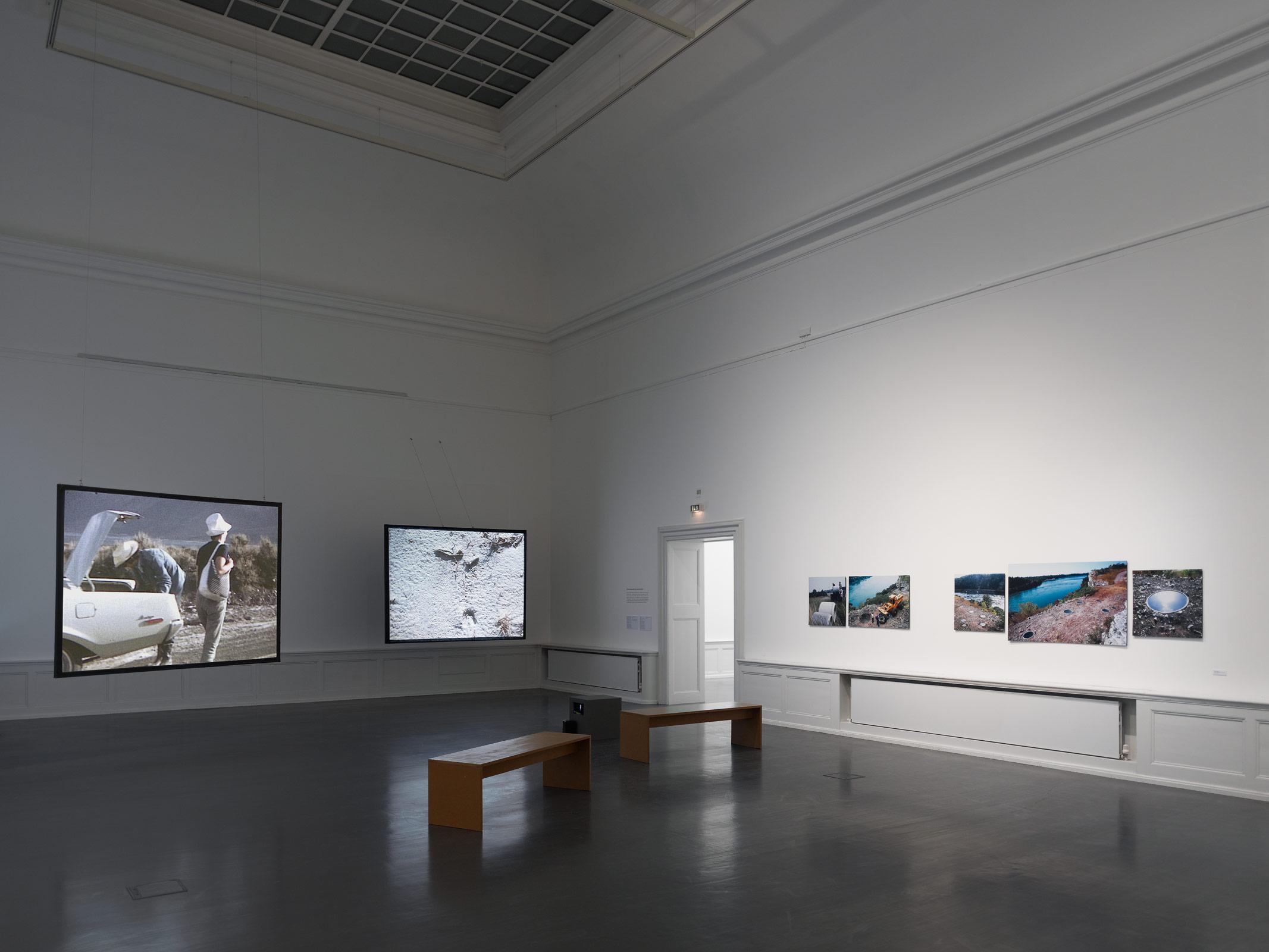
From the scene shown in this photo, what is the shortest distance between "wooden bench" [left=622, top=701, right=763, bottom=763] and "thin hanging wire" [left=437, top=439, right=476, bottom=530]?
7.72 metres

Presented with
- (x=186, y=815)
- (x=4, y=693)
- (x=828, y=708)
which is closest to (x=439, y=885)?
(x=186, y=815)

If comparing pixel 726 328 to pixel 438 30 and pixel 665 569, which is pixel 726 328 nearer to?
pixel 665 569

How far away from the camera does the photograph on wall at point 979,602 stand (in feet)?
35.0

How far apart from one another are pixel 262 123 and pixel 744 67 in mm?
7423

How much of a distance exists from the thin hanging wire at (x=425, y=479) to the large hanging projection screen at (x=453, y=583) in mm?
950

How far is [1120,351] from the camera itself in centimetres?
977

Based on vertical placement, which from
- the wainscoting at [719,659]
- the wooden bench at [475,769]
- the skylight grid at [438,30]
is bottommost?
the wainscoting at [719,659]

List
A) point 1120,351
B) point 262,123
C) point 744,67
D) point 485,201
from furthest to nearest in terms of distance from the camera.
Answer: point 485,201
point 262,123
point 744,67
point 1120,351

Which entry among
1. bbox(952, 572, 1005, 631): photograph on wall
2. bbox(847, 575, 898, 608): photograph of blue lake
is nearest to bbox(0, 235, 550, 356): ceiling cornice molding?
bbox(847, 575, 898, 608): photograph of blue lake

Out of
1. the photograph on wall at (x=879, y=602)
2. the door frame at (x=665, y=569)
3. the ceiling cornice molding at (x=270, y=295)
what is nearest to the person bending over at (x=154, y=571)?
the ceiling cornice molding at (x=270, y=295)

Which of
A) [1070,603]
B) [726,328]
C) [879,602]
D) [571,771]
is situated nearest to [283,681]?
[571,771]

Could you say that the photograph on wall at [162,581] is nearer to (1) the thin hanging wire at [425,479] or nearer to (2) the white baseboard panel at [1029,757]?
(1) the thin hanging wire at [425,479]

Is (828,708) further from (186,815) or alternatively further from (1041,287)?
(186,815)

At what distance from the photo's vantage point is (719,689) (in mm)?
18625
